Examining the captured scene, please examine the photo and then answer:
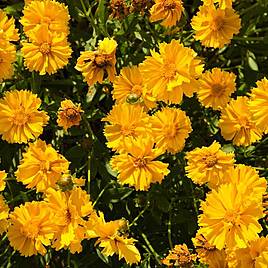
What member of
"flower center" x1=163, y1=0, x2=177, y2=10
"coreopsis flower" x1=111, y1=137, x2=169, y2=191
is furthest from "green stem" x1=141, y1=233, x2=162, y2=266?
"flower center" x1=163, y1=0, x2=177, y2=10

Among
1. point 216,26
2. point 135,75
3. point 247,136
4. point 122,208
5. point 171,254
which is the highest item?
point 216,26

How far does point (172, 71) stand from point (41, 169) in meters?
0.57

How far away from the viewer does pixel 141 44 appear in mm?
2738

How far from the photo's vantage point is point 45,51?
240 centimetres

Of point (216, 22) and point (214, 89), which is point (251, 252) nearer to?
point (214, 89)

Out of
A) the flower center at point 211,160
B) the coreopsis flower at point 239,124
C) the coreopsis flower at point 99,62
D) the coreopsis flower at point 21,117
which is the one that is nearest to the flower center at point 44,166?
the coreopsis flower at point 21,117

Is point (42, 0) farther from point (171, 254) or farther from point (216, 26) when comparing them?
point (171, 254)

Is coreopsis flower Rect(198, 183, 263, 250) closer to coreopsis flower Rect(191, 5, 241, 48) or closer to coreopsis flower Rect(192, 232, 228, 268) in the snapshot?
coreopsis flower Rect(192, 232, 228, 268)

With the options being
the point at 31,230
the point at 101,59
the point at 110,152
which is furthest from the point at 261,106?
the point at 31,230

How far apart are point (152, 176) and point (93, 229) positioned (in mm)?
275

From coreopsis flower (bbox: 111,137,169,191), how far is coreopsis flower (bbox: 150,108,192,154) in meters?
0.04

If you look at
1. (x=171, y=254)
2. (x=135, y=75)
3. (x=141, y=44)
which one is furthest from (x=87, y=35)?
(x=171, y=254)

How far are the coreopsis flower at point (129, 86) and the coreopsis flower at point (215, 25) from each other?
27cm

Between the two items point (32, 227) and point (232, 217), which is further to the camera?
point (32, 227)
